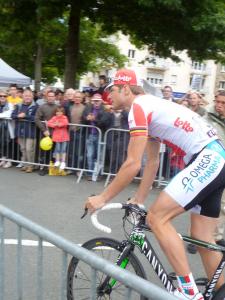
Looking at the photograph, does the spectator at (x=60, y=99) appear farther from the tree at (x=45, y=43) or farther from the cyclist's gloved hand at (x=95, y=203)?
the cyclist's gloved hand at (x=95, y=203)

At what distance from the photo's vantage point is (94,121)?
842 centimetres

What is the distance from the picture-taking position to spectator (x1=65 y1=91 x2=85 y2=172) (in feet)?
28.3

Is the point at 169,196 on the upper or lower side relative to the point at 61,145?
upper

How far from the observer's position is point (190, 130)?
314 centimetres

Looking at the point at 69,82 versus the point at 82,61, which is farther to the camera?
the point at 82,61

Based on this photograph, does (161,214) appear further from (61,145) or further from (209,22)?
(209,22)

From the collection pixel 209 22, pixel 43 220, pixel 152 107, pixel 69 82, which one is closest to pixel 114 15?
pixel 69 82

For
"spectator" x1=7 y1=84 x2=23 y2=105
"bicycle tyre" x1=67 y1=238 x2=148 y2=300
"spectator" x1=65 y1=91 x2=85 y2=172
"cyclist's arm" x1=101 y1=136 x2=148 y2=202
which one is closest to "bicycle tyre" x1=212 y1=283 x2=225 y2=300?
"bicycle tyre" x1=67 y1=238 x2=148 y2=300

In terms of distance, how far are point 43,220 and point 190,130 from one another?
11.0 feet

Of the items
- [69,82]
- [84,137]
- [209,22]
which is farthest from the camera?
[69,82]

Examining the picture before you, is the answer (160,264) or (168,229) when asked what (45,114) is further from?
(168,229)

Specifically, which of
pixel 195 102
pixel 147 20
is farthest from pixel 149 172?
pixel 147 20

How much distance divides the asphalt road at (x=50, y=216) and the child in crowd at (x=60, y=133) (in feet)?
1.29

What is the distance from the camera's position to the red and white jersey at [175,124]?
10.2 feet
